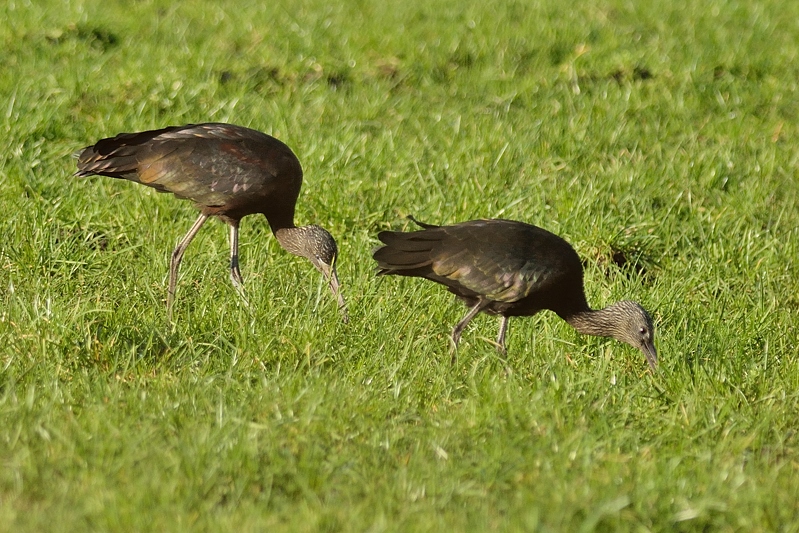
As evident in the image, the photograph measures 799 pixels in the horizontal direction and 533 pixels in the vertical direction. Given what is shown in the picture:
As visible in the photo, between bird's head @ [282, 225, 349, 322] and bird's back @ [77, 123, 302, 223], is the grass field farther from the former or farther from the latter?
bird's back @ [77, 123, 302, 223]

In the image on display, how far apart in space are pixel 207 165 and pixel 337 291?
0.96 metres

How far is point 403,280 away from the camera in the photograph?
612 centimetres

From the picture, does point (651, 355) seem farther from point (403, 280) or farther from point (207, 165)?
point (207, 165)

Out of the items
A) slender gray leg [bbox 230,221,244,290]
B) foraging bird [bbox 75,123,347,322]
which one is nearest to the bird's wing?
foraging bird [bbox 75,123,347,322]

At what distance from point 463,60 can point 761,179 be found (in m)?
2.74

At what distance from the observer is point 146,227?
652 cm

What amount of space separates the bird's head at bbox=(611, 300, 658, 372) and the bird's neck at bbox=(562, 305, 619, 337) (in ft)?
0.12

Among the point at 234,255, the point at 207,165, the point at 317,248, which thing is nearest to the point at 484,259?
the point at 317,248

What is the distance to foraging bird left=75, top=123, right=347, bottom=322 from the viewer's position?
5.96 meters

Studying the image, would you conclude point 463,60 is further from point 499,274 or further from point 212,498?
point 212,498

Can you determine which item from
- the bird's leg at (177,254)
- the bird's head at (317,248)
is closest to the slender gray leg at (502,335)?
the bird's head at (317,248)

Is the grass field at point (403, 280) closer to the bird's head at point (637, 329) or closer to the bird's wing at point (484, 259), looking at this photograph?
the bird's head at point (637, 329)

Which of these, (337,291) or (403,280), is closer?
(337,291)

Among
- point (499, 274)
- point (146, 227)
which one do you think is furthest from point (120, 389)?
point (146, 227)
